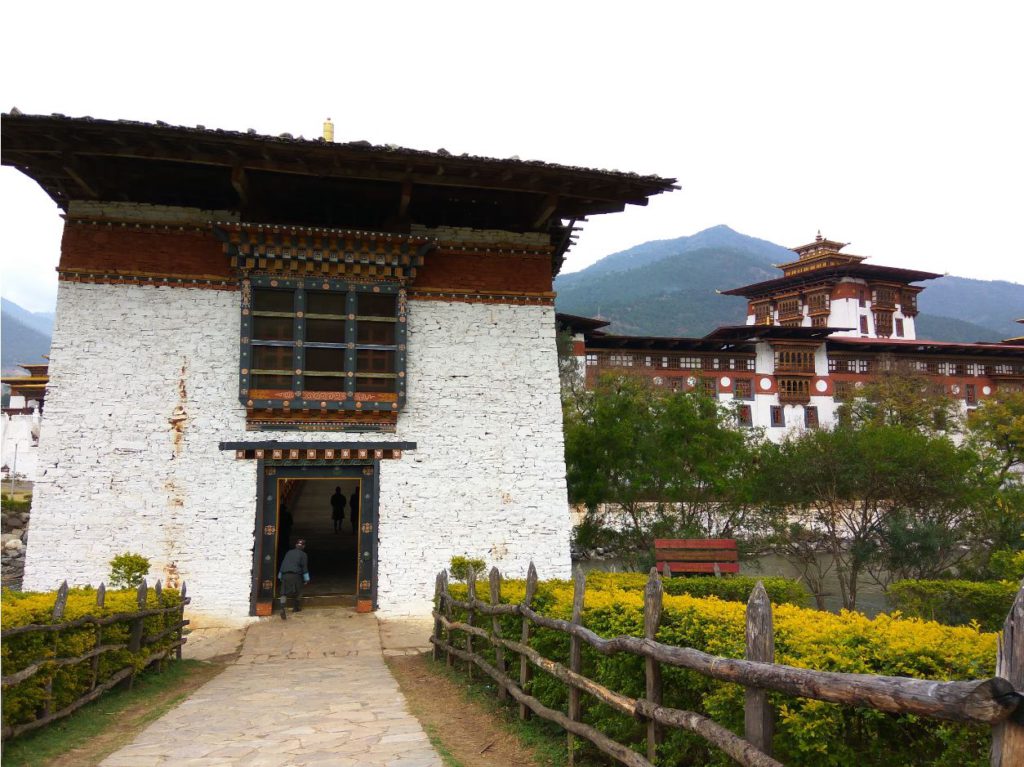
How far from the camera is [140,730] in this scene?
631 centimetres

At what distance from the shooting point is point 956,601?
12375mm

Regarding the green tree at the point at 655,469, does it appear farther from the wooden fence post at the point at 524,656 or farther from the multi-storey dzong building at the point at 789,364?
the multi-storey dzong building at the point at 789,364

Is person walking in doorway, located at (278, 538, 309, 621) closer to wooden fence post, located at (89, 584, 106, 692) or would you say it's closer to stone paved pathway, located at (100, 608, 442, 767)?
stone paved pathway, located at (100, 608, 442, 767)

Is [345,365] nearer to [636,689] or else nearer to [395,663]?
[395,663]

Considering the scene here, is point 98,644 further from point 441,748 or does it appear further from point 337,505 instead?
point 337,505

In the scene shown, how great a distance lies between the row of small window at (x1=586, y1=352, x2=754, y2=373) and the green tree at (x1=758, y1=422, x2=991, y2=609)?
25419 millimetres

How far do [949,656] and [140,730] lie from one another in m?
6.28

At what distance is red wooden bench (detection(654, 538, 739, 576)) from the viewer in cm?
1262

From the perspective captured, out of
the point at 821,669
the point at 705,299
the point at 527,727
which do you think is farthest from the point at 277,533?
the point at 705,299

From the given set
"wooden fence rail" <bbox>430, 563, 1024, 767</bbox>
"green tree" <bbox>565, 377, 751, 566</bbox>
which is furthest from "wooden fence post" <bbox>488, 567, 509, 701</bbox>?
"green tree" <bbox>565, 377, 751, 566</bbox>

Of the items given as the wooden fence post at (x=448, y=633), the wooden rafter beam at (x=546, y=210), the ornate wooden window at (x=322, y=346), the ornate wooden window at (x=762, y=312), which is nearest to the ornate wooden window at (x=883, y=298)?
the ornate wooden window at (x=762, y=312)

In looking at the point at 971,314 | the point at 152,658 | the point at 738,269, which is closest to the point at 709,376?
the point at 152,658

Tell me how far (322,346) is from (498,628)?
676 cm

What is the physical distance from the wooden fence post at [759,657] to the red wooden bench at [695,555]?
9.15 m
